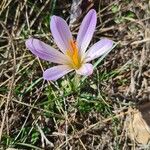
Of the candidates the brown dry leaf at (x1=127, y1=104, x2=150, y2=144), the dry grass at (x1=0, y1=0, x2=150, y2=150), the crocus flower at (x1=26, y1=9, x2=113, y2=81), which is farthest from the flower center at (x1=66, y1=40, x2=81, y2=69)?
A: the brown dry leaf at (x1=127, y1=104, x2=150, y2=144)

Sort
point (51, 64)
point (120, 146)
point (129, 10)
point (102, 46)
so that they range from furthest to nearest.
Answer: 1. point (129, 10)
2. point (51, 64)
3. point (120, 146)
4. point (102, 46)

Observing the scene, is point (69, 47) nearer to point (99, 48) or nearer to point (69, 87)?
point (99, 48)

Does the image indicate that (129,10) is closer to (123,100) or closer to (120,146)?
(123,100)

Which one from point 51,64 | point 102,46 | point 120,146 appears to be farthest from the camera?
point 51,64

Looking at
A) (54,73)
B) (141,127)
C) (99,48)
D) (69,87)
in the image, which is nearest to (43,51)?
(54,73)

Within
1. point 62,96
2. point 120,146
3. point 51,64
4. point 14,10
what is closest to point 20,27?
point 14,10

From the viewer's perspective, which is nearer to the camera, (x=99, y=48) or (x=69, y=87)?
(x=99, y=48)

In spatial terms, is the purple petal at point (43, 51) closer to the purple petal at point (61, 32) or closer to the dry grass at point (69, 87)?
the purple petal at point (61, 32)
